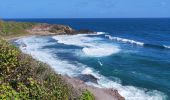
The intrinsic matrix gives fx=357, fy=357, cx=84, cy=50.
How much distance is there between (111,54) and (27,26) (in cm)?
5368

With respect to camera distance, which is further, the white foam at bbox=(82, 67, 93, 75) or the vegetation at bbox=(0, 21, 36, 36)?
the vegetation at bbox=(0, 21, 36, 36)

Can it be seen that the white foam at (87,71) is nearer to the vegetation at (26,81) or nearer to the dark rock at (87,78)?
the dark rock at (87,78)

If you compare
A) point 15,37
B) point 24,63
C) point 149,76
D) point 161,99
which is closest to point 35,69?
point 24,63

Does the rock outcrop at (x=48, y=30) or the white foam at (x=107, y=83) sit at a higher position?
the white foam at (x=107, y=83)

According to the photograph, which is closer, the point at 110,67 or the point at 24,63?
the point at 24,63

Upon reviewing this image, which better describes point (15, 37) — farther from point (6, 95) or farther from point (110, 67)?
point (6, 95)

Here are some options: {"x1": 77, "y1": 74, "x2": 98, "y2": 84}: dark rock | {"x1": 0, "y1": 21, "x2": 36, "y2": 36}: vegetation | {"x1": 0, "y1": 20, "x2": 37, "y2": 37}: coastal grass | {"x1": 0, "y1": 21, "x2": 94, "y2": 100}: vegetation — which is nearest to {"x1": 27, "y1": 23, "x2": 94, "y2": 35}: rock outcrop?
{"x1": 0, "y1": 20, "x2": 37, "y2": 37}: coastal grass

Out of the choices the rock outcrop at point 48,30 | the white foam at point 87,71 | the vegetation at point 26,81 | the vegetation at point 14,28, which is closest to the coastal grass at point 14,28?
the vegetation at point 14,28

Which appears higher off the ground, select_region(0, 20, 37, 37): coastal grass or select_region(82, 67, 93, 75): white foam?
select_region(82, 67, 93, 75): white foam

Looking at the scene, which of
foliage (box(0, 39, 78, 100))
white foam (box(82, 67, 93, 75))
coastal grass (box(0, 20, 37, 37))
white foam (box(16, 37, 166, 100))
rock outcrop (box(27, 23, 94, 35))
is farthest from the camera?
rock outcrop (box(27, 23, 94, 35))

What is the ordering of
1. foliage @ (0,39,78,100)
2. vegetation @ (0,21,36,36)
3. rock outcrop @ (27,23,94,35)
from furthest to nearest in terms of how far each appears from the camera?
rock outcrop @ (27,23,94,35)
vegetation @ (0,21,36,36)
foliage @ (0,39,78,100)

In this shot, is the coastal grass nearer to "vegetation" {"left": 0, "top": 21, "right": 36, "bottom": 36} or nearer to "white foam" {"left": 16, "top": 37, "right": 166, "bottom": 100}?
"vegetation" {"left": 0, "top": 21, "right": 36, "bottom": 36}

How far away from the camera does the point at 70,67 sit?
4369 cm

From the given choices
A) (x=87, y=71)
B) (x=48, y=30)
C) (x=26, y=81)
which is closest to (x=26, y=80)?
(x=26, y=81)
